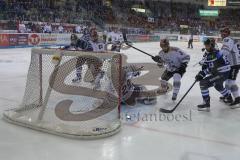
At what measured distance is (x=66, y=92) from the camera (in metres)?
5.73

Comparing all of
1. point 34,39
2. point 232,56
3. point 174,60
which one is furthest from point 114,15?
point 232,56

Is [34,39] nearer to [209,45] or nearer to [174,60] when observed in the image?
[174,60]

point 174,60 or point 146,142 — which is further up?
point 174,60

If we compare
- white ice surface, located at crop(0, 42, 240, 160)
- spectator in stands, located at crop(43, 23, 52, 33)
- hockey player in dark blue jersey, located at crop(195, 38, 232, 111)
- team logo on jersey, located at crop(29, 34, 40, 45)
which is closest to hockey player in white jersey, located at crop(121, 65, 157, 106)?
white ice surface, located at crop(0, 42, 240, 160)

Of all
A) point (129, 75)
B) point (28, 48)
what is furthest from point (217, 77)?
point (28, 48)

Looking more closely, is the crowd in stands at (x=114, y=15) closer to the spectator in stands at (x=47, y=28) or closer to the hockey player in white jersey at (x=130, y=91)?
the spectator in stands at (x=47, y=28)

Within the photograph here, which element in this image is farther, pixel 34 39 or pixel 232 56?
pixel 34 39

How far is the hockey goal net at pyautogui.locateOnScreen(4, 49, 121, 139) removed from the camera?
449 cm

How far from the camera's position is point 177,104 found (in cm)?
567

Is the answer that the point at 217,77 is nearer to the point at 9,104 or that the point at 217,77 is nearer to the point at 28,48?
the point at 9,104

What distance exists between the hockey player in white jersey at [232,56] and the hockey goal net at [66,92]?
1853 millimetres

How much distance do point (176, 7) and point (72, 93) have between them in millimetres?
39453

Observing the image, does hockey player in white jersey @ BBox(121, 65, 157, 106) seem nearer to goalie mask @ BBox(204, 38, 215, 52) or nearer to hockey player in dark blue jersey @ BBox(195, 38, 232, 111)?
hockey player in dark blue jersey @ BBox(195, 38, 232, 111)

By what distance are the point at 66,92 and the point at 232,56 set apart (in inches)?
104
